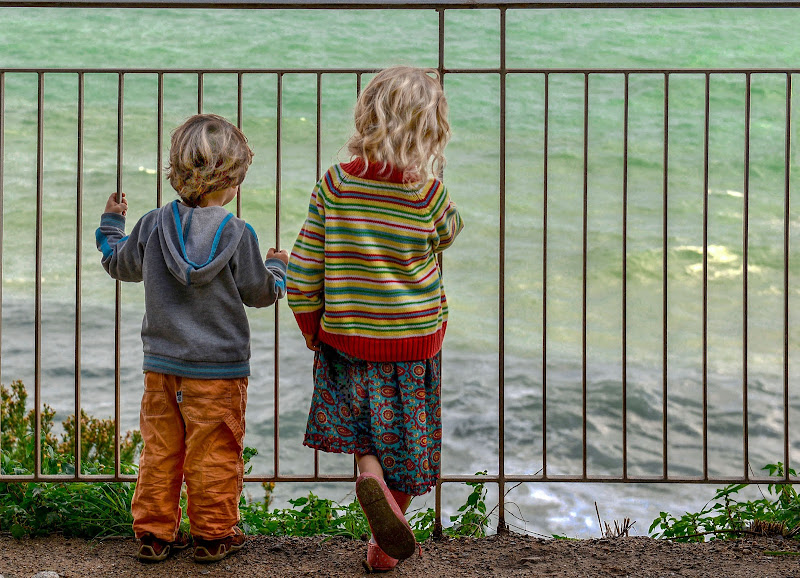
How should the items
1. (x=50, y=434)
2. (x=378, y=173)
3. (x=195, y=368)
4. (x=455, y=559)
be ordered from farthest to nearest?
(x=50, y=434) → (x=455, y=559) → (x=195, y=368) → (x=378, y=173)

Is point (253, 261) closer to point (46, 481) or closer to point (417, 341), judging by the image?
point (417, 341)

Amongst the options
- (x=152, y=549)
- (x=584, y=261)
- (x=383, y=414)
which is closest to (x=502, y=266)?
(x=584, y=261)

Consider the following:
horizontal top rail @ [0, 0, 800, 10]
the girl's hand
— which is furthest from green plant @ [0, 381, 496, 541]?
horizontal top rail @ [0, 0, 800, 10]

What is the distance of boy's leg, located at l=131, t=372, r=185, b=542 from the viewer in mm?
2781

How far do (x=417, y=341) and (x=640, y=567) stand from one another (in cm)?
114

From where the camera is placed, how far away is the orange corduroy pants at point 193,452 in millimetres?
2742

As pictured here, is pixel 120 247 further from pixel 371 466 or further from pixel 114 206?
pixel 371 466

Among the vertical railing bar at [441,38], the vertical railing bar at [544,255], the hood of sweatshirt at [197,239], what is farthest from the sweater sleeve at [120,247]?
the vertical railing bar at [544,255]

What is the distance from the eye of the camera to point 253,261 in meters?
2.76

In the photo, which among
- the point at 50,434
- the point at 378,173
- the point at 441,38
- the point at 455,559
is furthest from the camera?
the point at 50,434

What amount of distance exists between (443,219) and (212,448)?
1.02 m

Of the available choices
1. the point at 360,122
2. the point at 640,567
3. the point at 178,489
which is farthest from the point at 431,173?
the point at 640,567

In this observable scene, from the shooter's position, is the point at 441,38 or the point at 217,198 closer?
the point at 217,198

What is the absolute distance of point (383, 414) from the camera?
2658 mm
